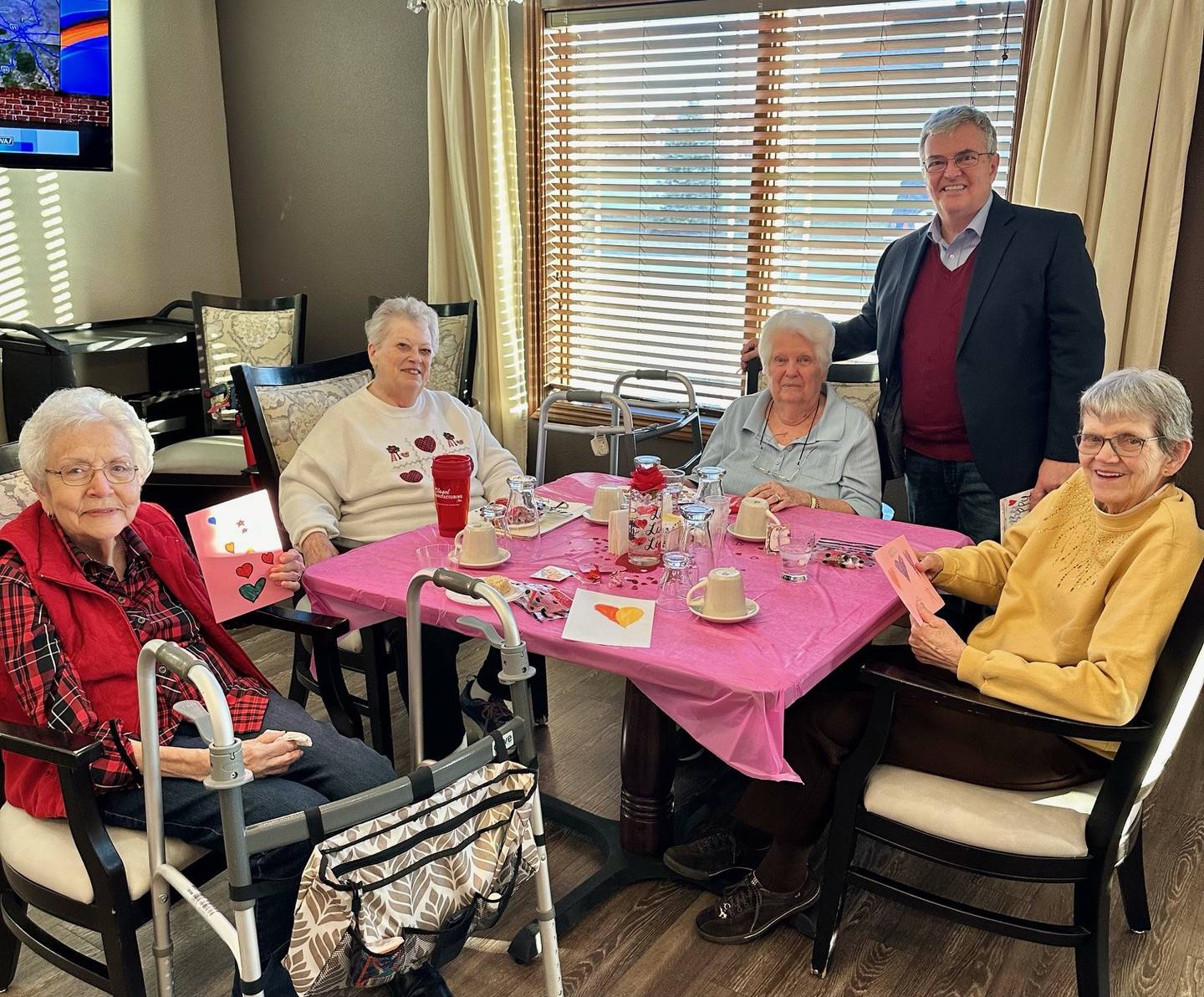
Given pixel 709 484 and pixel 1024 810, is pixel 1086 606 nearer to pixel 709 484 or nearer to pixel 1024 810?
pixel 1024 810

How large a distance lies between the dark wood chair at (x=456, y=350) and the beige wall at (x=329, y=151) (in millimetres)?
611

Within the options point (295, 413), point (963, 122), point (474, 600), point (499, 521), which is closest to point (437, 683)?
point (499, 521)

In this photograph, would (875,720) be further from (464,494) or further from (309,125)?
(309,125)

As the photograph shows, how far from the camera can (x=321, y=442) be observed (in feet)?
9.27

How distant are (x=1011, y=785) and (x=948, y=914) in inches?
10.6

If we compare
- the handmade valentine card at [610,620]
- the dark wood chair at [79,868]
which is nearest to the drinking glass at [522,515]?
the handmade valentine card at [610,620]

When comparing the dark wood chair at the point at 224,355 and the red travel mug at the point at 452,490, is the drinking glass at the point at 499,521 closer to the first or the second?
the red travel mug at the point at 452,490

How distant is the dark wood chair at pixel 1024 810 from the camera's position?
179 cm

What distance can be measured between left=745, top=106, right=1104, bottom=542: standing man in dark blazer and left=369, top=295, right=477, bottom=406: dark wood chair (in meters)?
1.88

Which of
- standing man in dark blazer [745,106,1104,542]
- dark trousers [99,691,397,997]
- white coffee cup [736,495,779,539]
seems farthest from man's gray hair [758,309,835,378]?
dark trousers [99,691,397,997]

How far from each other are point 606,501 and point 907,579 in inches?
30.6

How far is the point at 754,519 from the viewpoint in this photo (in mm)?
2531

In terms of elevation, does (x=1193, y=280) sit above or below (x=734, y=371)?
above

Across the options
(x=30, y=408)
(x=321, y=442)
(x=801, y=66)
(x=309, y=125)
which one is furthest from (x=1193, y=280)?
(x=30, y=408)
